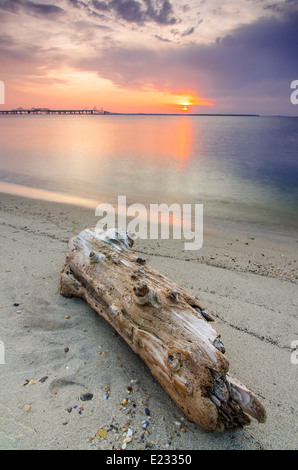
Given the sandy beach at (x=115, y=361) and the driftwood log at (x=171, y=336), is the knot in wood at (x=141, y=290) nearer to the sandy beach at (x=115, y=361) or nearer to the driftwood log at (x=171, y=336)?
the driftwood log at (x=171, y=336)

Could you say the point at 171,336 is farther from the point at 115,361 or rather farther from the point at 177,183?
the point at 177,183

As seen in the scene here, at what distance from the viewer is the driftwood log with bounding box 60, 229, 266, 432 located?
2.19 metres

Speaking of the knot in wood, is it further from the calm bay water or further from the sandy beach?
the calm bay water

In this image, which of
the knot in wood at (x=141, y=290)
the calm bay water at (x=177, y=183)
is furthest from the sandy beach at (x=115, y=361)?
the calm bay water at (x=177, y=183)

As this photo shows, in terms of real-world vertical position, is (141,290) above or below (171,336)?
above

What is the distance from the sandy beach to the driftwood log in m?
0.23

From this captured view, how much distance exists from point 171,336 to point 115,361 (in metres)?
0.79

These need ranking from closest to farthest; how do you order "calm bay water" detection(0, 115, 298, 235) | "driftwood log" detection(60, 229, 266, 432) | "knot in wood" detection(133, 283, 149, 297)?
1. "driftwood log" detection(60, 229, 266, 432)
2. "knot in wood" detection(133, 283, 149, 297)
3. "calm bay water" detection(0, 115, 298, 235)

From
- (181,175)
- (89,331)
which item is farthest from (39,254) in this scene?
(181,175)

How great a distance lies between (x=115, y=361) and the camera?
2902 mm

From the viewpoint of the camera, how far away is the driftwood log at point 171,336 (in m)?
2.19

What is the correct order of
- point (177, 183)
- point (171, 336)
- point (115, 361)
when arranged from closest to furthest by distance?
1. point (171, 336)
2. point (115, 361)
3. point (177, 183)

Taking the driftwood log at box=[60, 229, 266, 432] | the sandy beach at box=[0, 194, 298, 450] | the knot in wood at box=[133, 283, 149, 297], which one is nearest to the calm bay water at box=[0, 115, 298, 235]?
the sandy beach at box=[0, 194, 298, 450]

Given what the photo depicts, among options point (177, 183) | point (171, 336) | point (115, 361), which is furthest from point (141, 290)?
point (177, 183)
